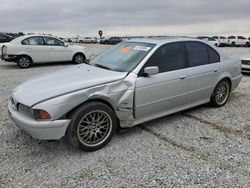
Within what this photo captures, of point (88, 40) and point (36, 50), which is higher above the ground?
point (88, 40)

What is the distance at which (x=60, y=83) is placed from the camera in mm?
3600

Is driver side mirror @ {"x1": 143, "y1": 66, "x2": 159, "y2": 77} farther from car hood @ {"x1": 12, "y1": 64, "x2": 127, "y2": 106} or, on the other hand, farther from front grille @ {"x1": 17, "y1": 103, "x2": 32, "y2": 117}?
front grille @ {"x1": 17, "y1": 103, "x2": 32, "y2": 117}

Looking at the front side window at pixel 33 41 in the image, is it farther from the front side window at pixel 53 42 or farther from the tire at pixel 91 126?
the tire at pixel 91 126

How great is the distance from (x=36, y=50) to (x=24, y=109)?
9.06m

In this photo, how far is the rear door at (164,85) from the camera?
12.8 feet

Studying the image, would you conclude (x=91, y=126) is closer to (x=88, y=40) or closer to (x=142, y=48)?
(x=142, y=48)

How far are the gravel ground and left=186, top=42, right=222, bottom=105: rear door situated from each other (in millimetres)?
506

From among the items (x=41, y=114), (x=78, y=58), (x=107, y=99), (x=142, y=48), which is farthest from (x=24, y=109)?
(x=78, y=58)

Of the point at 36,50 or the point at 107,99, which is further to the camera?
the point at 36,50

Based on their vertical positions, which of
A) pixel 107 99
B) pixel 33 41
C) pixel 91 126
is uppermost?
Result: pixel 33 41

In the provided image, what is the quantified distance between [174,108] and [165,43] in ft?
3.68

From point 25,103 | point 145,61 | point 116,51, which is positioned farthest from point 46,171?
point 116,51

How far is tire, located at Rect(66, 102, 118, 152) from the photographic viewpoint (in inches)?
132

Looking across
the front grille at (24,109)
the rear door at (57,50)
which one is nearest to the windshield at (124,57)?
the front grille at (24,109)
